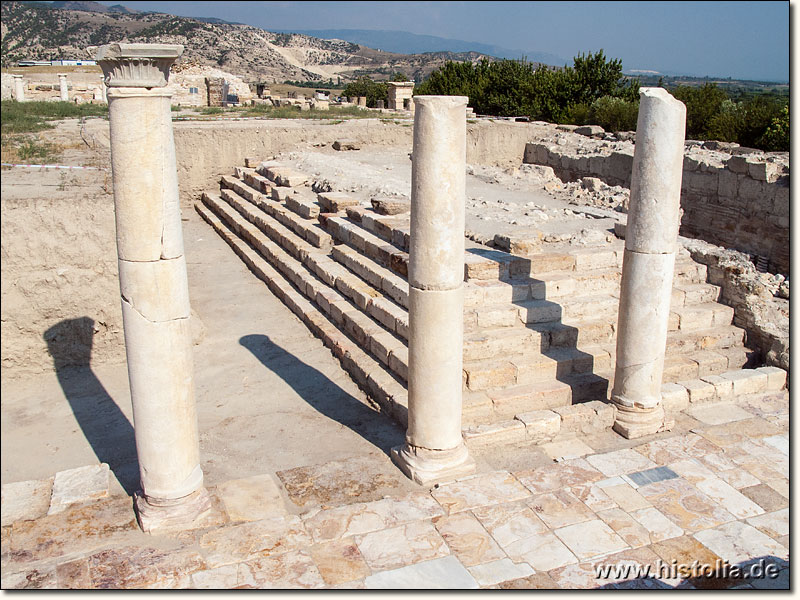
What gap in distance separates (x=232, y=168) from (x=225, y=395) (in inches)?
442

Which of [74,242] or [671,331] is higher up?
[74,242]

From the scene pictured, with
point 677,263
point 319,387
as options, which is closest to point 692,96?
point 677,263

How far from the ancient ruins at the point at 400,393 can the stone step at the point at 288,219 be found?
265 millimetres

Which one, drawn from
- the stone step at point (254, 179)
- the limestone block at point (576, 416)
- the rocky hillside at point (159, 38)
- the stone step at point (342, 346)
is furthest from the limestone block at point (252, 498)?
the rocky hillside at point (159, 38)

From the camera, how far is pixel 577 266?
9.77 m

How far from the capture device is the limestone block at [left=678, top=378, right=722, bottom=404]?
8023 millimetres

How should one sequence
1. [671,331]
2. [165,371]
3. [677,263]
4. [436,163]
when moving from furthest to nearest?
[677,263] → [671,331] → [436,163] → [165,371]

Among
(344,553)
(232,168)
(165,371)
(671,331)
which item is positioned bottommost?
(344,553)

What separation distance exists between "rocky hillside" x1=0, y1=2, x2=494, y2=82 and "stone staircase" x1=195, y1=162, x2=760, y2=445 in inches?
1520

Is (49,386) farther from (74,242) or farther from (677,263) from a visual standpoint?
(677,263)

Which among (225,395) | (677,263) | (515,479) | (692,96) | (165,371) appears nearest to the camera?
(165,371)

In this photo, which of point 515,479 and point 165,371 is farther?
point 515,479

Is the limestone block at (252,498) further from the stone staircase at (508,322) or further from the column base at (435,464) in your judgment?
the stone staircase at (508,322)

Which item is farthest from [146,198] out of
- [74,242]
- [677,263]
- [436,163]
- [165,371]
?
[677,263]
